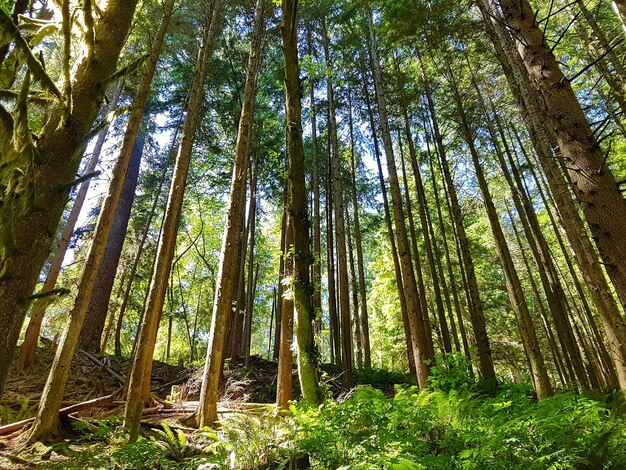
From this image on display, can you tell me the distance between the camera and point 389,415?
412 cm

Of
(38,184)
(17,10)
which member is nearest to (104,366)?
(38,184)

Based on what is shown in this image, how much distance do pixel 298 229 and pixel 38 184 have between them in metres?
2.60

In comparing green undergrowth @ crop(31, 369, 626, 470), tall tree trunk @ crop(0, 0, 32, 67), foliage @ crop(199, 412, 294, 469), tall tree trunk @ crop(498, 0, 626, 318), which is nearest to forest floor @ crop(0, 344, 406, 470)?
green undergrowth @ crop(31, 369, 626, 470)

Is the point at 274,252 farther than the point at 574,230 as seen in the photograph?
No

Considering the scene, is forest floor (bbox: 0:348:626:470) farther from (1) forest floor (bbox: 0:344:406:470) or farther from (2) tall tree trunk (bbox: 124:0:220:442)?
(2) tall tree trunk (bbox: 124:0:220:442)

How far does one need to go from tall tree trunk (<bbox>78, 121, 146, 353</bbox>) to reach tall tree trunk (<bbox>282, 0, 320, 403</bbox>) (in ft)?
27.4

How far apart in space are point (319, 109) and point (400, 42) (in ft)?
14.8

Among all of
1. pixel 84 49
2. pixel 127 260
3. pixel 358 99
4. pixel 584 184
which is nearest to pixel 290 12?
pixel 84 49

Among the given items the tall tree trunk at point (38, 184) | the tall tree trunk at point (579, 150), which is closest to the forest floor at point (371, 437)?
the tall tree trunk at point (579, 150)

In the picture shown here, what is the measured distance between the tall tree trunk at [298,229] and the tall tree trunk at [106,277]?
8.34 meters

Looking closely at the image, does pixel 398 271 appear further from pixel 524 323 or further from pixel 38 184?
pixel 38 184

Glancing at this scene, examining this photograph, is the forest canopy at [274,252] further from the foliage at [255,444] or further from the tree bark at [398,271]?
the tree bark at [398,271]

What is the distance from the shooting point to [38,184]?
5.96 feet

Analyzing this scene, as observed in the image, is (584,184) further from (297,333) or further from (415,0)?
(415,0)
